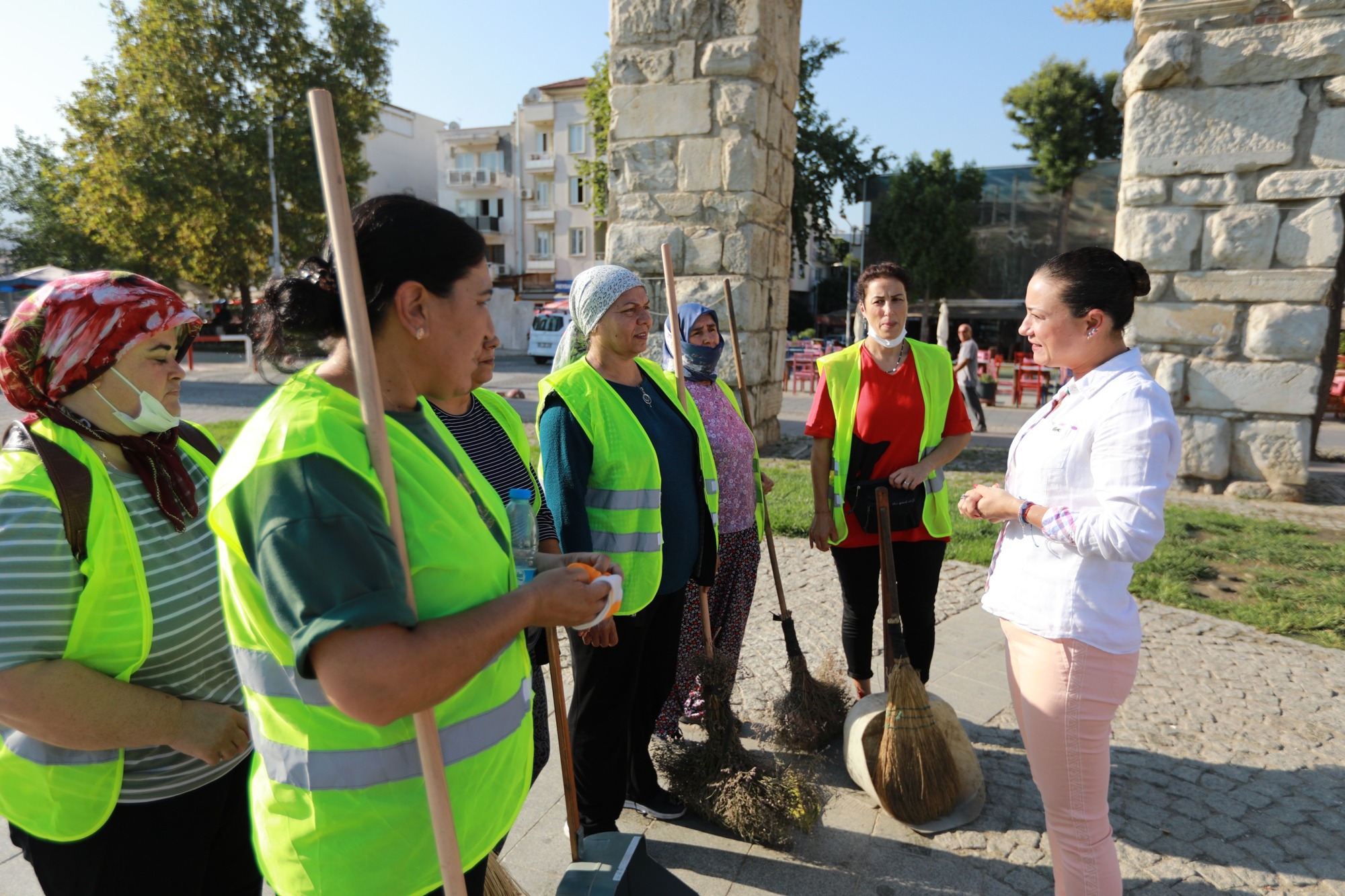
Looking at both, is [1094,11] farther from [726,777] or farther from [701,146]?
[726,777]

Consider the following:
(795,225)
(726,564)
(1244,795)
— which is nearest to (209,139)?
(795,225)

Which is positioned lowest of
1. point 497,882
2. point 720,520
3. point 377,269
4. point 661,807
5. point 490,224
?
point 661,807

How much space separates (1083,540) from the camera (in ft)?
6.64

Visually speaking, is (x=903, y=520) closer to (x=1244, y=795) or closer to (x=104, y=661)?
(x=1244, y=795)

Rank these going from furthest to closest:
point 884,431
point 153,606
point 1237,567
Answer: point 1237,567 < point 884,431 < point 153,606

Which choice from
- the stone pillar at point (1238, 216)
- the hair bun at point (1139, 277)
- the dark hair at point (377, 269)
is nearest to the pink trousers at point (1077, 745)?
the hair bun at point (1139, 277)

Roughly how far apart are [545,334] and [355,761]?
26936 mm

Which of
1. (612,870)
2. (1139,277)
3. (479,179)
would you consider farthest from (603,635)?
(479,179)

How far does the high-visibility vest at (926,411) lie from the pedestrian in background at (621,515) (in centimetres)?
79

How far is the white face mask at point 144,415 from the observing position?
176cm

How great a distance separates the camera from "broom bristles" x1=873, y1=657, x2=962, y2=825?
9.43 feet

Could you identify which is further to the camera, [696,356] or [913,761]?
[696,356]

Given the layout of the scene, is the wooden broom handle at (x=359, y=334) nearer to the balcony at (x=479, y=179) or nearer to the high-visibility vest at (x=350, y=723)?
the high-visibility vest at (x=350, y=723)

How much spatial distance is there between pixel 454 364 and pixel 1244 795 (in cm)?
339
